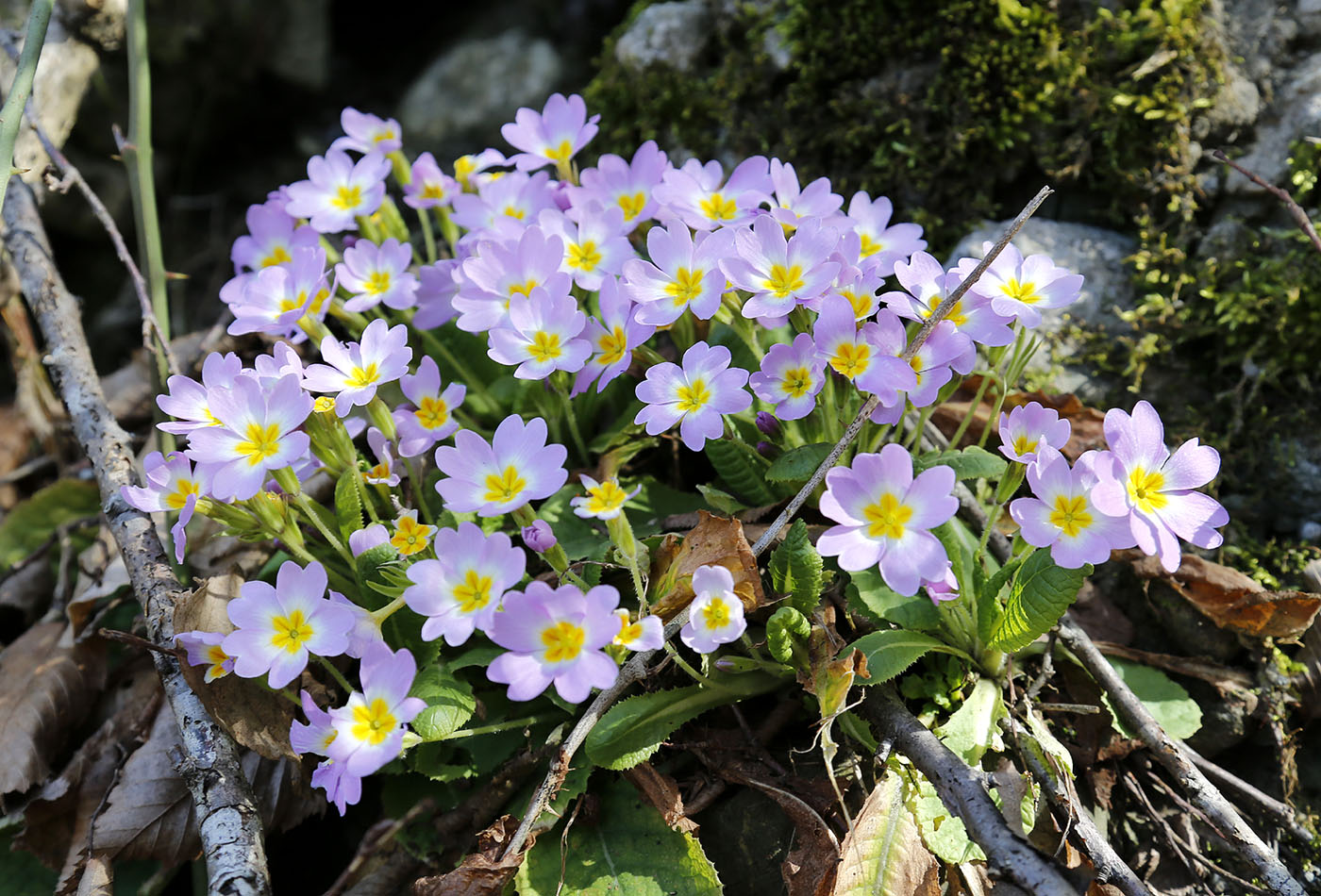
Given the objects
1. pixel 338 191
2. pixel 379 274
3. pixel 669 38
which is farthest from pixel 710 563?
pixel 669 38

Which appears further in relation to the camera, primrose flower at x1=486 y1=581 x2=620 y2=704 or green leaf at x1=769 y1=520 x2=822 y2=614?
green leaf at x1=769 y1=520 x2=822 y2=614

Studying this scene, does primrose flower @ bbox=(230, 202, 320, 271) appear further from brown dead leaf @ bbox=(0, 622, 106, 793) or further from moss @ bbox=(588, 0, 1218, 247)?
moss @ bbox=(588, 0, 1218, 247)

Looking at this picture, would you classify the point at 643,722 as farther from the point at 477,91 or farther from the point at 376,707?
the point at 477,91

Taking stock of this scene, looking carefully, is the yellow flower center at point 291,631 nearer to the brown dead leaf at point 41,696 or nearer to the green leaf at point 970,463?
the brown dead leaf at point 41,696

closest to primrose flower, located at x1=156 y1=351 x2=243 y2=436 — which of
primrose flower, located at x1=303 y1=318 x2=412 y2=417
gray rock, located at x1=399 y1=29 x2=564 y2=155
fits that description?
primrose flower, located at x1=303 y1=318 x2=412 y2=417

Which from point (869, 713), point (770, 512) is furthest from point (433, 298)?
point (869, 713)

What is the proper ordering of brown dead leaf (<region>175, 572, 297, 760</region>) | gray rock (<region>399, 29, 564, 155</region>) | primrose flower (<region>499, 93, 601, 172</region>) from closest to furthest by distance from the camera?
brown dead leaf (<region>175, 572, 297, 760</region>) → primrose flower (<region>499, 93, 601, 172</region>) → gray rock (<region>399, 29, 564, 155</region>)
